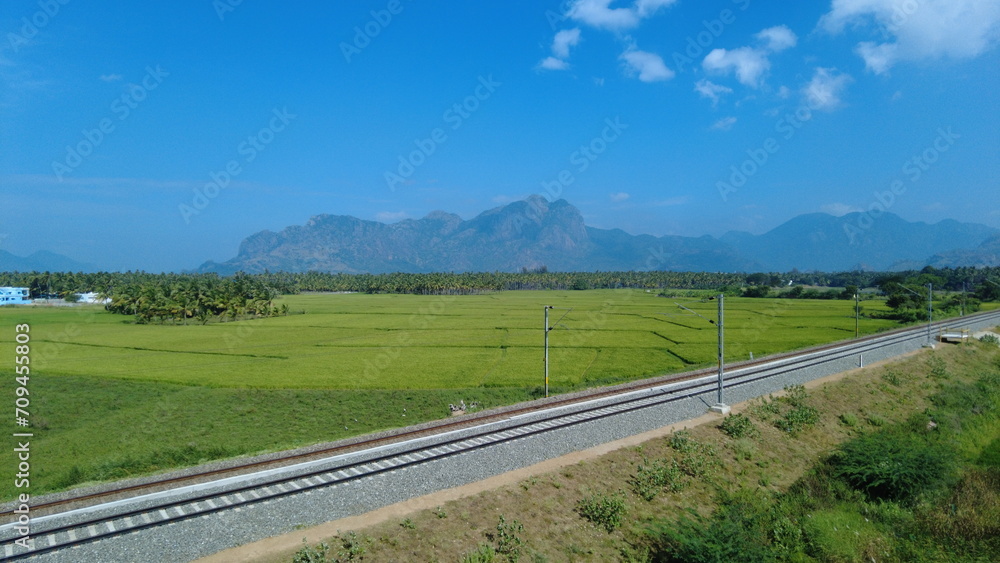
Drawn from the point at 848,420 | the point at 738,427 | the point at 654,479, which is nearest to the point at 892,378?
the point at 848,420

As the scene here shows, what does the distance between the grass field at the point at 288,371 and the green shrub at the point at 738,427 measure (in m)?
12.7

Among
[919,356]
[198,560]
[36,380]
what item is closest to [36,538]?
[198,560]

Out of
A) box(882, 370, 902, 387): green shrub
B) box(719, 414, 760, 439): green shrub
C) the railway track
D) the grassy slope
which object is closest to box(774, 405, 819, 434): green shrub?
the grassy slope

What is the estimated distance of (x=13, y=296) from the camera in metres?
123

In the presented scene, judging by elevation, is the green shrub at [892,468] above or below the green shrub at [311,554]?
below

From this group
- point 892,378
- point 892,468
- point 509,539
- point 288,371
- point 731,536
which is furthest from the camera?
point 288,371

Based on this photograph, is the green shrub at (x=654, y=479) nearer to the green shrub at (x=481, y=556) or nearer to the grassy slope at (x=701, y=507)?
the grassy slope at (x=701, y=507)

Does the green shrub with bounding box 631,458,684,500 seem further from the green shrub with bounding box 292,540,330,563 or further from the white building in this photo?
the white building

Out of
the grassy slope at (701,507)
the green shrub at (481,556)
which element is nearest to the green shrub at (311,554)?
the grassy slope at (701,507)

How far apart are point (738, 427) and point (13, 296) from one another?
6169 inches

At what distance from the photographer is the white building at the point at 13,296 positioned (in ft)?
393

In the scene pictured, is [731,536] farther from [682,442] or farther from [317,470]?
[317,470]

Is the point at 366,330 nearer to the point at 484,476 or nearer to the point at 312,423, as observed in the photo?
the point at 312,423

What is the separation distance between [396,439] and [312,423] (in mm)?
11376
